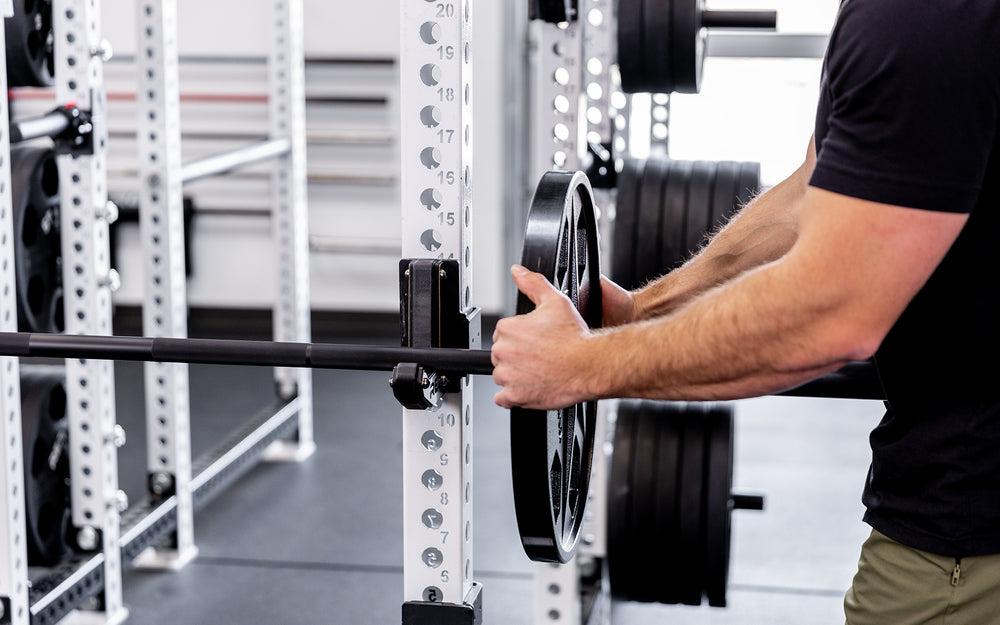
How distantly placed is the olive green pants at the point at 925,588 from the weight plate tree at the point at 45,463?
2.01m

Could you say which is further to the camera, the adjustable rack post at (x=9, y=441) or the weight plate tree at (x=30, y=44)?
the weight plate tree at (x=30, y=44)

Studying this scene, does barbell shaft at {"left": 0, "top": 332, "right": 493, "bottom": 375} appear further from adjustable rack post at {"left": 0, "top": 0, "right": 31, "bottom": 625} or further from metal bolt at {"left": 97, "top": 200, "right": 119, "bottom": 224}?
metal bolt at {"left": 97, "top": 200, "right": 119, "bottom": 224}

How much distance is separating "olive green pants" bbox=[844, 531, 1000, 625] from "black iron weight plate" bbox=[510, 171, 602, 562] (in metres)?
0.37

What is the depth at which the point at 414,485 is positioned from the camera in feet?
5.05

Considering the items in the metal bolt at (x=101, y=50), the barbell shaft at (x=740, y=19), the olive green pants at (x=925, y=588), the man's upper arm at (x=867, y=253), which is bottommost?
the olive green pants at (x=925, y=588)

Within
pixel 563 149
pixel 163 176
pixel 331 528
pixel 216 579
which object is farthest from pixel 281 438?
pixel 563 149

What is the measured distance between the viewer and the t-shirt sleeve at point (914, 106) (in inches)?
39.8

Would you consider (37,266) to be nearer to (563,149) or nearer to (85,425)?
(85,425)

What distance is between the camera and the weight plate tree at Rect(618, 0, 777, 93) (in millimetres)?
2514

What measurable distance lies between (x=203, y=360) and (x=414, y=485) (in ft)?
1.05

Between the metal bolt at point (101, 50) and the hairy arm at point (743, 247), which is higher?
the metal bolt at point (101, 50)

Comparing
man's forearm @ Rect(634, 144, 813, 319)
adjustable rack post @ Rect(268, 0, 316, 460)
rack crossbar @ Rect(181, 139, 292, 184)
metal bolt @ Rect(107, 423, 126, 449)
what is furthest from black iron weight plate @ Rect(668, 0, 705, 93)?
adjustable rack post @ Rect(268, 0, 316, 460)

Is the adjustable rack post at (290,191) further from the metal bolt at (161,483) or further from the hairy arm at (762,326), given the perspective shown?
the hairy arm at (762,326)

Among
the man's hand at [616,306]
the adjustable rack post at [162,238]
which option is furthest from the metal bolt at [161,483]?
the man's hand at [616,306]
